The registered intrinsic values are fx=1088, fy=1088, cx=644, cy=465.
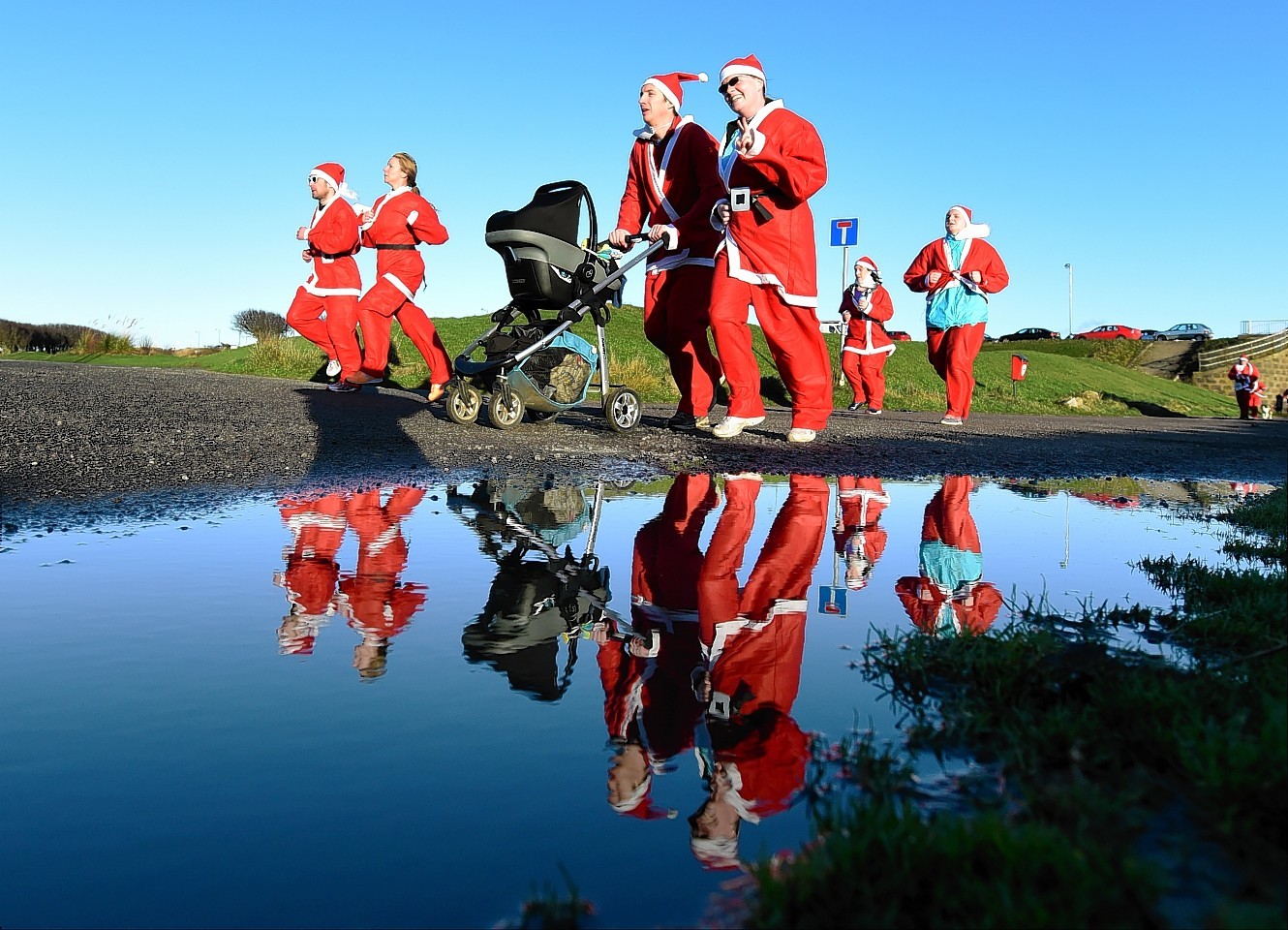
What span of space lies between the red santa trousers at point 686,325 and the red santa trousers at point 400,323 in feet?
11.5

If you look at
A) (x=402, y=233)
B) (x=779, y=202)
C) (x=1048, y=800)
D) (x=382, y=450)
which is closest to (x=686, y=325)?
(x=779, y=202)

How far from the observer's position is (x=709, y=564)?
3.93 m

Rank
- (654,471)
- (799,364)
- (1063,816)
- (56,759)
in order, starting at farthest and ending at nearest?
(799,364) → (654,471) → (56,759) → (1063,816)

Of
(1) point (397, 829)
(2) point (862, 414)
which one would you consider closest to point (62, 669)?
(1) point (397, 829)

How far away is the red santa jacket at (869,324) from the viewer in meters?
18.2

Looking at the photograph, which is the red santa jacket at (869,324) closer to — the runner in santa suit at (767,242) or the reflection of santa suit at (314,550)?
the runner in santa suit at (767,242)

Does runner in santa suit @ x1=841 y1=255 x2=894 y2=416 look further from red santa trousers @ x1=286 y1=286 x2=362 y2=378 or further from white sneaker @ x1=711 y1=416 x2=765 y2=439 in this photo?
white sneaker @ x1=711 y1=416 x2=765 y2=439

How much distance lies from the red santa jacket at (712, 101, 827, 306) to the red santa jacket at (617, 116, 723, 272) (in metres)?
0.33

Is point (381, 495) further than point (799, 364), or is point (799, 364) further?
point (799, 364)

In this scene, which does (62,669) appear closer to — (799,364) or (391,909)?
(391,909)

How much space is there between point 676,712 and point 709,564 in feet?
5.65

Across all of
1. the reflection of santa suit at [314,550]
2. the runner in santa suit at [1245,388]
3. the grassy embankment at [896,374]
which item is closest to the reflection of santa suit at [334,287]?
the grassy embankment at [896,374]

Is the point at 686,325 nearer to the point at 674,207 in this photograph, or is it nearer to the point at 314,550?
the point at 674,207

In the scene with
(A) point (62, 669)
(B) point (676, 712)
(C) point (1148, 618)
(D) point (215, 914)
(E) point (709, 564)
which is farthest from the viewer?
(E) point (709, 564)
